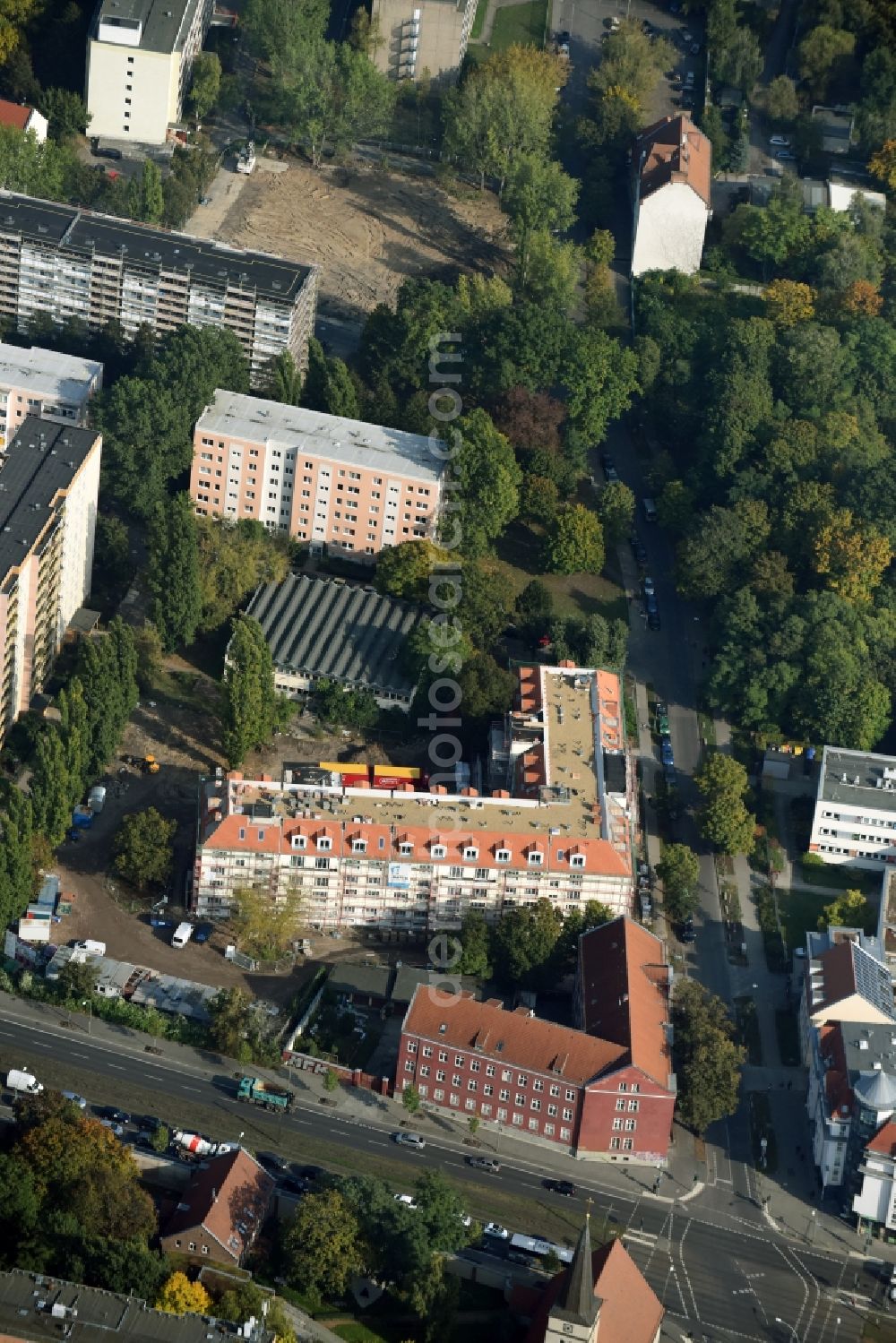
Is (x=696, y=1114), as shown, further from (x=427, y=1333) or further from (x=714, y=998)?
(x=427, y=1333)

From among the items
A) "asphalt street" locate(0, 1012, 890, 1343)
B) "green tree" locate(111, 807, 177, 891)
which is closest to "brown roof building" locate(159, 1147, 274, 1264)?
"asphalt street" locate(0, 1012, 890, 1343)

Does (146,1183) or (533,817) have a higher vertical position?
(533,817)

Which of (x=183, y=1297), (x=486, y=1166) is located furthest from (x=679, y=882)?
(x=183, y=1297)

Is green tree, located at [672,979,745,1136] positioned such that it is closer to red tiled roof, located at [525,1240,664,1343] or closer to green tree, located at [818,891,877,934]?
green tree, located at [818,891,877,934]

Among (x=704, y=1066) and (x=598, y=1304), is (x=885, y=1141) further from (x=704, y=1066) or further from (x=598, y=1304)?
(x=598, y=1304)

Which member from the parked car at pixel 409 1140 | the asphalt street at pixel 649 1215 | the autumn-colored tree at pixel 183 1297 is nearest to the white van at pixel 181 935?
the asphalt street at pixel 649 1215

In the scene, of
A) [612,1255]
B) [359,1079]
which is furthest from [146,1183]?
[612,1255]
